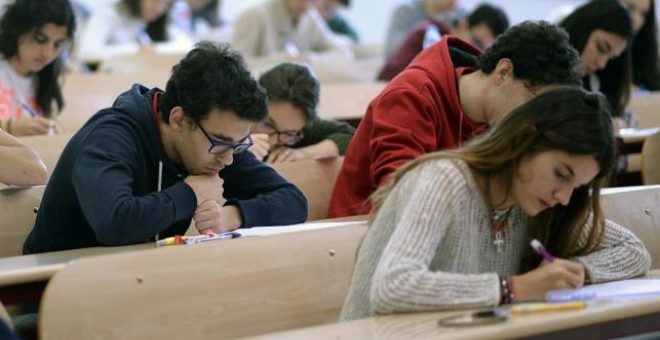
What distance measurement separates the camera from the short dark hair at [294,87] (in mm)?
3490

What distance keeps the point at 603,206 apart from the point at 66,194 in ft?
Answer: 4.02

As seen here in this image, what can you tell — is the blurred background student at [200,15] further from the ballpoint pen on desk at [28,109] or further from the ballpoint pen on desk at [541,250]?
the ballpoint pen on desk at [541,250]

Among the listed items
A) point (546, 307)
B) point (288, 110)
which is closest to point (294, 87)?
point (288, 110)

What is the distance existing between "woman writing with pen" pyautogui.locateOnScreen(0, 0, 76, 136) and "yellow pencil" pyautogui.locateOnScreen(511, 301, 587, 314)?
82.1 inches

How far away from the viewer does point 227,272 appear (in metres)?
2.32

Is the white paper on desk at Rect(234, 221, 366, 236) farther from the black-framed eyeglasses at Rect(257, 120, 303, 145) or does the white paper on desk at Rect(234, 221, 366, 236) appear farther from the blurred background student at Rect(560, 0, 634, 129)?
the blurred background student at Rect(560, 0, 634, 129)

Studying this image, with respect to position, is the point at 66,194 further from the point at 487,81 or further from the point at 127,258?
the point at 487,81

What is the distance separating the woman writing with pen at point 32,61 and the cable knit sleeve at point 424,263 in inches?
74.9

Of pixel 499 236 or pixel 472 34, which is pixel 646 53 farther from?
pixel 499 236

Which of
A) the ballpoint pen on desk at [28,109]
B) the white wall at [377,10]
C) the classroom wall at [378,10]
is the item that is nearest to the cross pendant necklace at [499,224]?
the ballpoint pen on desk at [28,109]

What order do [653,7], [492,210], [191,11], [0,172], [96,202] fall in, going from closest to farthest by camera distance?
[492,210], [96,202], [0,172], [653,7], [191,11]

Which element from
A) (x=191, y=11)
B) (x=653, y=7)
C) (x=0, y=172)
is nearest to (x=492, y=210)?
(x=0, y=172)

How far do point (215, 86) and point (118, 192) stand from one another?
0.31 m

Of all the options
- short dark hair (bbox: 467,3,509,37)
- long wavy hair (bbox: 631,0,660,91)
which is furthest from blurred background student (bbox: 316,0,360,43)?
long wavy hair (bbox: 631,0,660,91)
